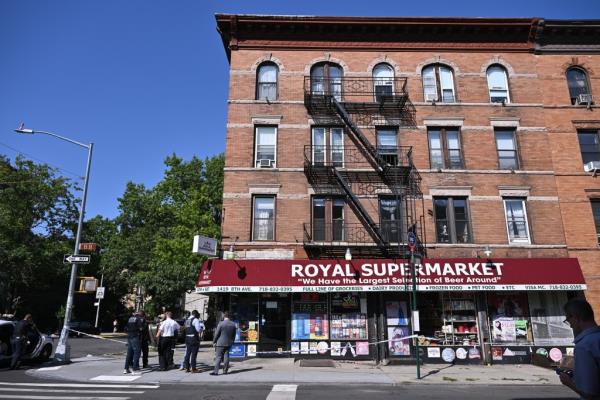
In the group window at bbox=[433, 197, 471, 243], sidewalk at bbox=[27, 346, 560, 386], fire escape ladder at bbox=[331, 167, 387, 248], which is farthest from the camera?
window at bbox=[433, 197, 471, 243]

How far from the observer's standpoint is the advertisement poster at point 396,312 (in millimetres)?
16703

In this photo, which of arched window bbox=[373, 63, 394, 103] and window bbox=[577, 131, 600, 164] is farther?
arched window bbox=[373, 63, 394, 103]

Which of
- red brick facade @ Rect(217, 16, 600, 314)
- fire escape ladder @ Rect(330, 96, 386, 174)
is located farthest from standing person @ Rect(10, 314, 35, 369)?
fire escape ladder @ Rect(330, 96, 386, 174)

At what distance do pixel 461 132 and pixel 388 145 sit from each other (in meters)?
3.29

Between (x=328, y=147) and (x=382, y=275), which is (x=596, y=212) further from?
(x=328, y=147)

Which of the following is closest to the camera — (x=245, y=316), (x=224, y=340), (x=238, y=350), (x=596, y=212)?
(x=224, y=340)

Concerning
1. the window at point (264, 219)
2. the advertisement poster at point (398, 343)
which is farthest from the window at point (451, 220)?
the window at point (264, 219)

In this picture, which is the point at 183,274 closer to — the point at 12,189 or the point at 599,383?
the point at 12,189

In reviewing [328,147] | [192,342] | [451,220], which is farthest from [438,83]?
[192,342]

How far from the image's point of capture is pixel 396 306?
1689 cm

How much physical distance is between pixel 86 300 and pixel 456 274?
143 feet

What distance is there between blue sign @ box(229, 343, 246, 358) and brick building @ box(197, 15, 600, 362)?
1.07ft

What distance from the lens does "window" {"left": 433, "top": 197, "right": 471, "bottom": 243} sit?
17.8 metres

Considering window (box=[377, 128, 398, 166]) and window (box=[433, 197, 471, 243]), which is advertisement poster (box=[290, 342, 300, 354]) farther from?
window (box=[377, 128, 398, 166])
